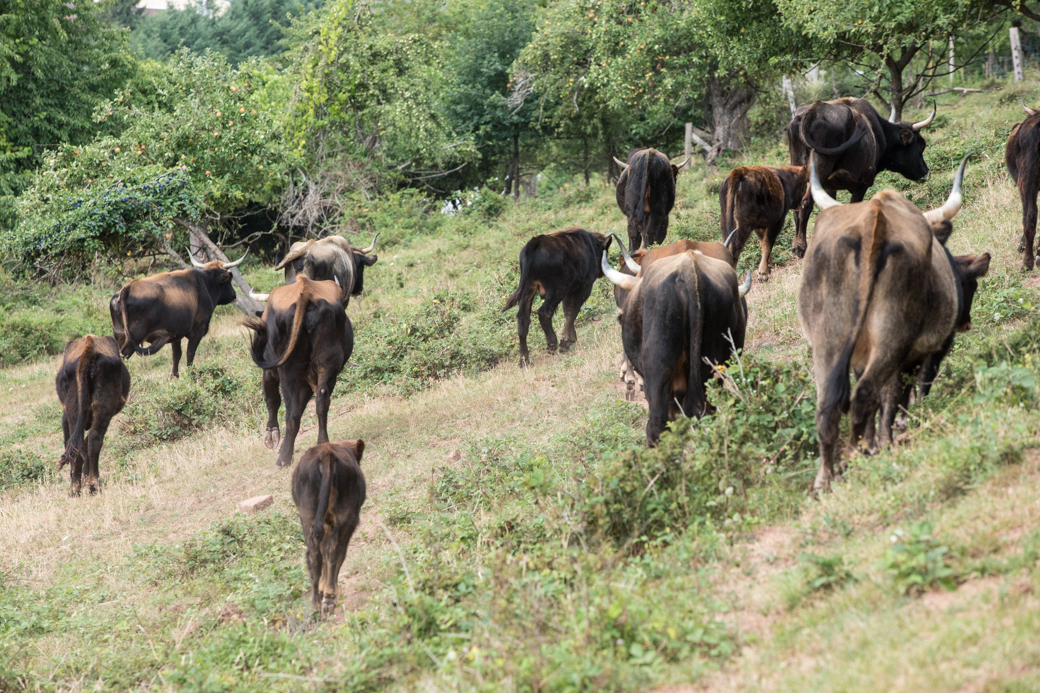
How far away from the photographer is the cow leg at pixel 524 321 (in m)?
13.1

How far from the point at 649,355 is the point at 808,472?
1447 millimetres

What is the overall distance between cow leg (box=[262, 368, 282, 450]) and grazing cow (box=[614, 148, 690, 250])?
615cm

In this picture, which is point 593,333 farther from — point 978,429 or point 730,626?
point 730,626

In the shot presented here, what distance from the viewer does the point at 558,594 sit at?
4.92 metres

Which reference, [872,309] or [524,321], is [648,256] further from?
[524,321]

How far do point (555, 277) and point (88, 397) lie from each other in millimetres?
6217

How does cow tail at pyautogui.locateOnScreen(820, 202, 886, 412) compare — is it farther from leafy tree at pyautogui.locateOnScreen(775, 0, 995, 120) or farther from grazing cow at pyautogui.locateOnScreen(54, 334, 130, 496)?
leafy tree at pyautogui.locateOnScreen(775, 0, 995, 120)

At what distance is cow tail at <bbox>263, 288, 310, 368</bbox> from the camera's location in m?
10.1

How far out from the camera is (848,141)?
12.0m

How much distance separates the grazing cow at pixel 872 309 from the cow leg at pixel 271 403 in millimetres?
7181

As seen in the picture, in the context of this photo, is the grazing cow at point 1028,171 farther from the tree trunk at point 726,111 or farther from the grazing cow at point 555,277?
the tree trunk at point 726,111

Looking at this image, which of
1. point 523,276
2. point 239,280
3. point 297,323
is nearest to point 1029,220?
point 523,276

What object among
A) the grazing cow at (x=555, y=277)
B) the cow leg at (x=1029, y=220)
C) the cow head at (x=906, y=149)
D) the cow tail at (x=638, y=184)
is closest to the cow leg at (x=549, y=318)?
the grazing cow at (x=555, y=277)

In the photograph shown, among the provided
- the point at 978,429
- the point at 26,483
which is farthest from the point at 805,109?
the point at 26,483
